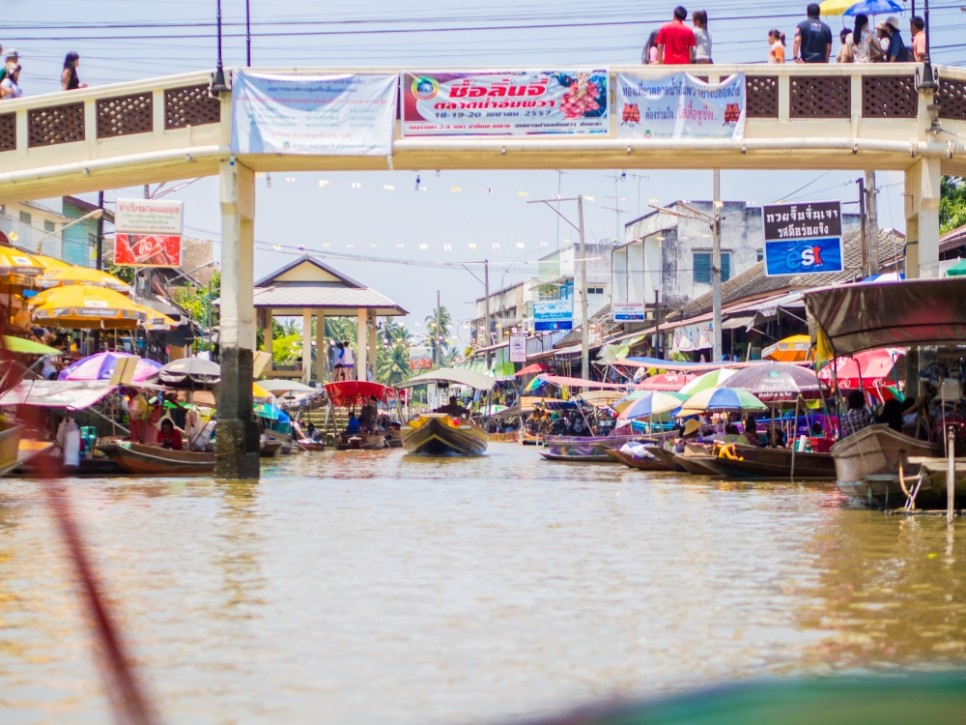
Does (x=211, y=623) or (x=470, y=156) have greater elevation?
(x=470, y=156)

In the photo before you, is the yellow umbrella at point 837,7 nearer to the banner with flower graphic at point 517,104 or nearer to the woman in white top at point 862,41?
the woman in white top at point 862,41

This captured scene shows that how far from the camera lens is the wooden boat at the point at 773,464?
808 inches

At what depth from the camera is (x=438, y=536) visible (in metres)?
11.8

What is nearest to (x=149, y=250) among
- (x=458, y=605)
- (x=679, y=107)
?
(x=679, y=107)

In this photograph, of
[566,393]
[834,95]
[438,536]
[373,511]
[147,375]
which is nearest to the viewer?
[438,536]

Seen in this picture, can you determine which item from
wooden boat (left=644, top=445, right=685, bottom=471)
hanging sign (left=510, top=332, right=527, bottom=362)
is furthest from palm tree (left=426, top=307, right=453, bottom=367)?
wooden boat (left=644, top=445, right=685, bottom=471)

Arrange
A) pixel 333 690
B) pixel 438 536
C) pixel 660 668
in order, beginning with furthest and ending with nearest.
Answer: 1. pixel 438 536
2. pixel 660 668
3. pixel 333 690

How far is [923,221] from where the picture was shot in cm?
1784

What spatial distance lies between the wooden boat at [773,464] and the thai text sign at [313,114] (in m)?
7.47

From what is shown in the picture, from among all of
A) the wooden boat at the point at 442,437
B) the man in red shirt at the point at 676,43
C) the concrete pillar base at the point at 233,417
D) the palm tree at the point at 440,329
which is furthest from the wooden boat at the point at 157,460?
the palm tree at the point at 440,329

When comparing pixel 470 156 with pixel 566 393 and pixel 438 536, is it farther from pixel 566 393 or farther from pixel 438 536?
pixel 566 393

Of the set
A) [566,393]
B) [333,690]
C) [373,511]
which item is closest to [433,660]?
[333,690]

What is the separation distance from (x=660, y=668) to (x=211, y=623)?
7.99 ft

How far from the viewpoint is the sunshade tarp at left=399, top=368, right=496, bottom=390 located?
38.1 m
